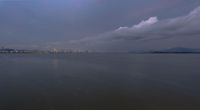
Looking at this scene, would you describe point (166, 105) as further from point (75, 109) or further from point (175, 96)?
point (75, 109)

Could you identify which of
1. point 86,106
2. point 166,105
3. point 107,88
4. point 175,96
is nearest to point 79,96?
point 86,106

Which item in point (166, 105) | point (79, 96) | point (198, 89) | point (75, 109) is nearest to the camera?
point (75, 109)

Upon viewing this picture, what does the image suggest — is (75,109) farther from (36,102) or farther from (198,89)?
(198,89)

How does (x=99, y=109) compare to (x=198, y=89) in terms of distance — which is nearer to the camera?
(x=99, y=109)

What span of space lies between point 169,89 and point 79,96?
8148 mm

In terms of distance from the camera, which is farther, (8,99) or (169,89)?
(169,89)

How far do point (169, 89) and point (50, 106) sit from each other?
10.5 meters

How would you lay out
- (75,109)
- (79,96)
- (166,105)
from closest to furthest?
(75,109)
(166,105)
(79,96)

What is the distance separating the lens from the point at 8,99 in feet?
42.1

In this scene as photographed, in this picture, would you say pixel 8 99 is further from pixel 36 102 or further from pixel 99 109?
pixel 99 109

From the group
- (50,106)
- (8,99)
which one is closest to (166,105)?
(50,106)

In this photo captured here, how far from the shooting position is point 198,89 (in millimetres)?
16859

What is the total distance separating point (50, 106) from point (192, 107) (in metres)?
8.67

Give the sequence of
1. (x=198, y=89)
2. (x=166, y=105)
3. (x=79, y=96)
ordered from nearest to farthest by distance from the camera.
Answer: (x=166, y=105)
(x=79, y=96)
(x=198, y=89)
